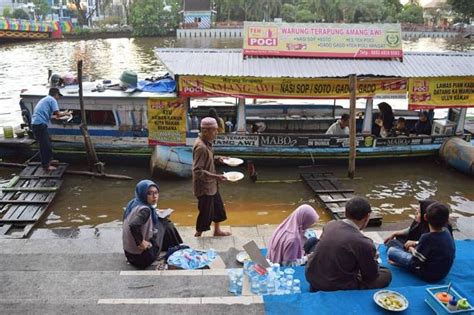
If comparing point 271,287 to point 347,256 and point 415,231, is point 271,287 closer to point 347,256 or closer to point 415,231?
point 347,256

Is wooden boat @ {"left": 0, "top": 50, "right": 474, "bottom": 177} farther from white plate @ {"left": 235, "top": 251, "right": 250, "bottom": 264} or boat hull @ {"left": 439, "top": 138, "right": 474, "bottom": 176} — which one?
white plate @ {"left": 235, "top": 251, "right": 250, "bottom": 264}

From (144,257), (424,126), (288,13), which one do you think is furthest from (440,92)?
(288,13)

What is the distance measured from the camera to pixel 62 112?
37.3ft

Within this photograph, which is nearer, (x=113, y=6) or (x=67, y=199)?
(x=67, y=199)

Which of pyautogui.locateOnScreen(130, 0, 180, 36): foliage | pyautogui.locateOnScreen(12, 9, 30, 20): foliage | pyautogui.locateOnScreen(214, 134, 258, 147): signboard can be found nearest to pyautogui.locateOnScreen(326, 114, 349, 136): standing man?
pyautogui.locateOnScreen(214, 134, 258, 147): signboard

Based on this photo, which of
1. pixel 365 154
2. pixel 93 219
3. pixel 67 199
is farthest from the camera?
pixel 365 154

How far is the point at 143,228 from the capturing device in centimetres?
548

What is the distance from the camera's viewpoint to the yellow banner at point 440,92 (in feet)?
37.4

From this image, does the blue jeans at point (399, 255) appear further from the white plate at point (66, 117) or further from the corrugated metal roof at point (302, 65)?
the white plate at point (66, 117)

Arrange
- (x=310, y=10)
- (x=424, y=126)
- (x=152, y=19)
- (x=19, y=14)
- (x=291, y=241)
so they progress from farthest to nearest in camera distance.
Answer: (x=310, y=10)
(x=19, y=14)
(x=152, y=19)
(x=424, y=126)
(x=291, y=241)

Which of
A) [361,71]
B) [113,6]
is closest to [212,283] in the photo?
[361,71]

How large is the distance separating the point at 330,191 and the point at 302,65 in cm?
343

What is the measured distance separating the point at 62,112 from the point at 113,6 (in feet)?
273

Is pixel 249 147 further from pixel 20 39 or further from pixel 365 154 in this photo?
pixel 20 39
